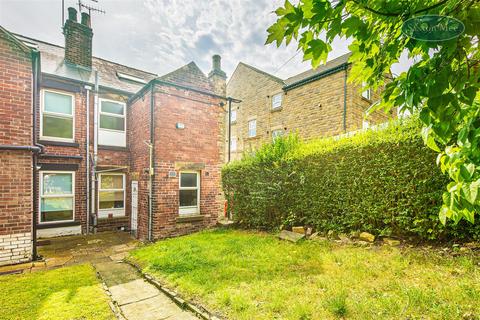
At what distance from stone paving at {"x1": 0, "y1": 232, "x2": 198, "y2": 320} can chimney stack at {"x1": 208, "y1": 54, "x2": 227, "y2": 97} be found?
764 centimetres

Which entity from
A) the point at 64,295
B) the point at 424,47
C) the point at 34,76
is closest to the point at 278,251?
the point at 64,295

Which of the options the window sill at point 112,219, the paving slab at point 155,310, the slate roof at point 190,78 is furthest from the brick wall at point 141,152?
the paving slab at point 155,310

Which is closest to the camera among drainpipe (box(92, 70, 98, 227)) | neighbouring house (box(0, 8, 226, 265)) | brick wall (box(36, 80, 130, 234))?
neighbouring house (box(0, 8, 226, 265))

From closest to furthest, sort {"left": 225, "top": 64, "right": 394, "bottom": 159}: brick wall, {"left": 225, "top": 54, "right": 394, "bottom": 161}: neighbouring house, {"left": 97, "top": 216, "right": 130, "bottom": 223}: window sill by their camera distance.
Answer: {"left": 97, "top": 216, "right": 130, "bottom": 223}: window sill, {"left": 225, "top": 54, "right": 394, "bottom": 161}: neighbouring house, {"left": 225, "top": 64, "right": 394, "bottom": 159}: brick wall

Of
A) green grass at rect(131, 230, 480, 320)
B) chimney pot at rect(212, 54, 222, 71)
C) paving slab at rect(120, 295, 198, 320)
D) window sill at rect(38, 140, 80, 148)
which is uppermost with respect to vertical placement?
chimney pot at rect(212, 54, 222, 71)

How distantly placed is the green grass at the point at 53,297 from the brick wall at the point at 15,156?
1.12 meters

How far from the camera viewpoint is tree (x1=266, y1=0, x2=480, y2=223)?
128cm

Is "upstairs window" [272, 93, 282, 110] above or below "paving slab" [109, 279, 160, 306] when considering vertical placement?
above

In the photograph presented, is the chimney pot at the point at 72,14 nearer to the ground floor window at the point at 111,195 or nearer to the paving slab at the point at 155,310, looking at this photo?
the ground floor window at the point at 111,195

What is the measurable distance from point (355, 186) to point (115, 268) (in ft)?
20.3

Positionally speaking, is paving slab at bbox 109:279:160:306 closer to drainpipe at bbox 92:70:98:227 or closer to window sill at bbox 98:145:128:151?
drainpipe at bbox 92:70:98:227

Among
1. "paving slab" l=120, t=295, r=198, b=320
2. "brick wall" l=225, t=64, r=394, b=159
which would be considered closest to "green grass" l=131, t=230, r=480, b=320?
"paving slab" l=120, t=295, r=198, b=320

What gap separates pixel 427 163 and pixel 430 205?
76cm

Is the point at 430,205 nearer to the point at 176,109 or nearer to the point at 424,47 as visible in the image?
the point at 424,47
